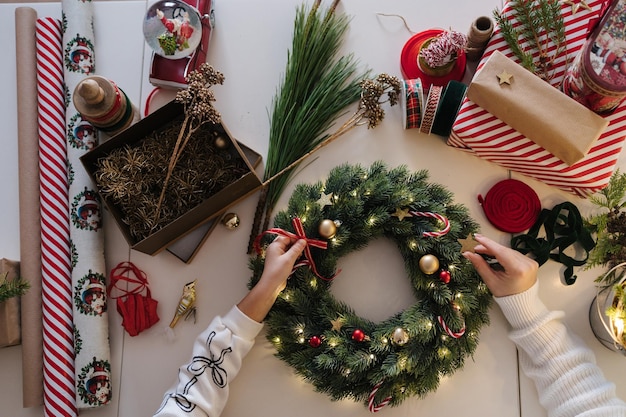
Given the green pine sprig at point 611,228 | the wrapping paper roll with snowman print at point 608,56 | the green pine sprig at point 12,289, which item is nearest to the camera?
the wrapping paper roll with snowman print at point 608,56

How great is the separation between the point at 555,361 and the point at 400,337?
15.5 inches

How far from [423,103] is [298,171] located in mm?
383

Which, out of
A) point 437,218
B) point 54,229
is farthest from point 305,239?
point 54,229

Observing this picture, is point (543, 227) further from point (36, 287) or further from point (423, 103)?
point (36, 287)

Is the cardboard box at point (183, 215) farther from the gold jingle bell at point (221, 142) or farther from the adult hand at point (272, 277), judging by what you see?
the adult hand at point (272, 277)

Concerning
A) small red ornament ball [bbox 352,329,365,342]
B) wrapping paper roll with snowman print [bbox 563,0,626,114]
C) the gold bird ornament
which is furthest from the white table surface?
wrapping paper roll with snowman print [bbox 563,0,626,114]

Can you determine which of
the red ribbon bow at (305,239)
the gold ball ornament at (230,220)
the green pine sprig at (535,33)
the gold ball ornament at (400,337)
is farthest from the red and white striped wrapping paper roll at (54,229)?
the green pine sprig at (535,33)

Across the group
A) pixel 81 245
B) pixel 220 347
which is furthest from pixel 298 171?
pixel 81 245

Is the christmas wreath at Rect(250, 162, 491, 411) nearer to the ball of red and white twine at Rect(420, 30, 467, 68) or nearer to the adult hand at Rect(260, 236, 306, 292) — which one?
the adult hand at Rect(260, 236, 306, 292)

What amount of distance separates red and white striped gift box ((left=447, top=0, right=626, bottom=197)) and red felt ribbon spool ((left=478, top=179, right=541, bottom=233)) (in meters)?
0.07

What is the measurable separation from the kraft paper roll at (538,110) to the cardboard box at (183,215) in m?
0.61

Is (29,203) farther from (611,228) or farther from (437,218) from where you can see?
(611,228)

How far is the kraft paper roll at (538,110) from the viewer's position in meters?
1.14

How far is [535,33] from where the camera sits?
1.22 meters
